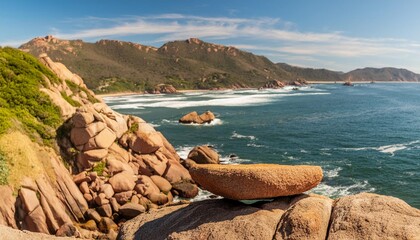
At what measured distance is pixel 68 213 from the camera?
96.9ft

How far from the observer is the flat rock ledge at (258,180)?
14750 mm

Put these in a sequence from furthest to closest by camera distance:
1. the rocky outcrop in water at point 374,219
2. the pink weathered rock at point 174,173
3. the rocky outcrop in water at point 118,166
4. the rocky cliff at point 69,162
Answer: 1. the pink weathered rock at point 174,173
2. the rocky outcrop in water at point 118,166
3. the rocky cliff at point 69,162
4. the rocky outcrop in water at point 374,219

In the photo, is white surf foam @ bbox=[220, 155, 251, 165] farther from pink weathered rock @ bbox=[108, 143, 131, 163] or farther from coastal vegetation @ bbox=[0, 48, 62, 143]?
coastal vegetation @ bbox=[0, 48, 62, 143]

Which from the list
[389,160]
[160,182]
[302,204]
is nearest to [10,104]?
[160,182]

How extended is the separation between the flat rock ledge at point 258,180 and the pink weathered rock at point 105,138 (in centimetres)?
2413

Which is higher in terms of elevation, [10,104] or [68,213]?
[10,104]

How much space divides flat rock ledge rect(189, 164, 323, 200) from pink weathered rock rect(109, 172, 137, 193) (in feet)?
67.1

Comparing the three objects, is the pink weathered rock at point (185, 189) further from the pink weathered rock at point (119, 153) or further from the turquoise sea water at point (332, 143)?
the turquoise sea water at point (332, 143)

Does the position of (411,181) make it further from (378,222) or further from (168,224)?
(168,224)

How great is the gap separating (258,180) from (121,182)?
2317 centimetres

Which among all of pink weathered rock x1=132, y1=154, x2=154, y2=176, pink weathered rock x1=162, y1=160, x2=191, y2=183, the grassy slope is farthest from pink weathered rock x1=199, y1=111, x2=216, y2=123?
pink weathered rock x1=132, y1=154, x2=154, y2=176

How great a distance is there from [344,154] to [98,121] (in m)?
37.6

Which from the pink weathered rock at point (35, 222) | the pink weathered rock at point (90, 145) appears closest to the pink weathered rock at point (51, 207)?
the pink weathered rock at point (35, 222)

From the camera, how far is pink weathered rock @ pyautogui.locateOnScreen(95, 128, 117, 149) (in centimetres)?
3697
